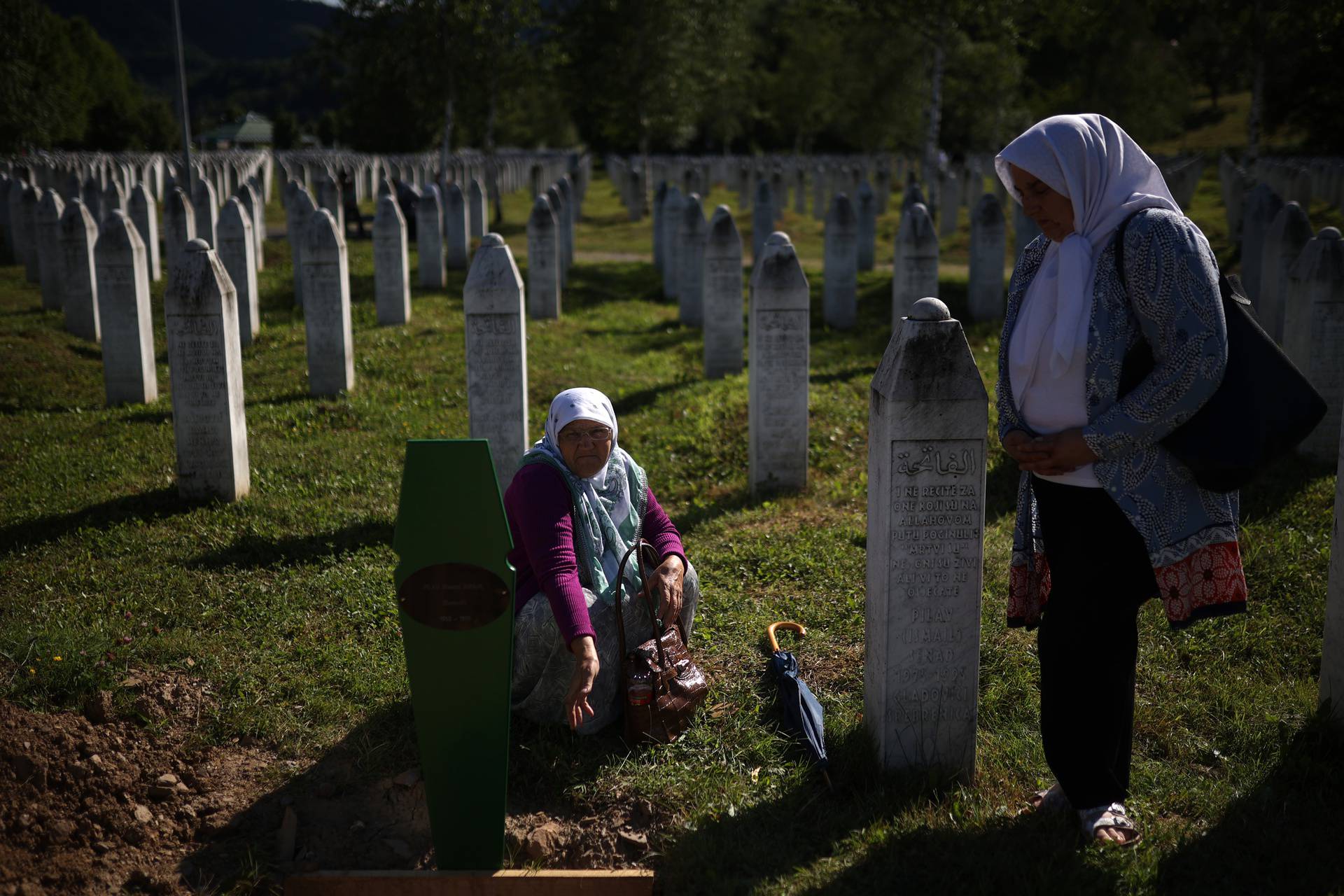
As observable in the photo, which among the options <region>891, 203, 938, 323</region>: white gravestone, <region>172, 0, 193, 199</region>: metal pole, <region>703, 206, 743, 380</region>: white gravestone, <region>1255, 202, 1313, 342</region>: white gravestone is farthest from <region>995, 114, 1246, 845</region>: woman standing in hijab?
<region>172, 0, 193, 199</region>: metal pole

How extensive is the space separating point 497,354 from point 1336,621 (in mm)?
4882

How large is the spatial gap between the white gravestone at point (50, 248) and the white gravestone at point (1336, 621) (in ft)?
45.5

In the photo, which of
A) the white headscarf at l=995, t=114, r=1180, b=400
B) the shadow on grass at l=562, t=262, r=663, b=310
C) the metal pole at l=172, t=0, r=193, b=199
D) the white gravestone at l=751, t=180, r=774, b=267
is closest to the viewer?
the white headscarf at l=995, t=114, r=1180, b=400

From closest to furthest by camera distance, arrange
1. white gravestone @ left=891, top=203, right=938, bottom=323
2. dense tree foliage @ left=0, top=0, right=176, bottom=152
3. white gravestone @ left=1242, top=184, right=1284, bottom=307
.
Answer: white gravestone @ left=891, top=203, right=938, bottom=323 < white gravestone @ left=1242, top=184, right=1284, bottom=307 < dense tree foliage @ left=0, top=0, right=176, bottom=152

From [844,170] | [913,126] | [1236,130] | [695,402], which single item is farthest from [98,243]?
[1236,130]

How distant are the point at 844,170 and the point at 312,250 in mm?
22342

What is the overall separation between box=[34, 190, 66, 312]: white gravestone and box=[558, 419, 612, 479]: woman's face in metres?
11.9

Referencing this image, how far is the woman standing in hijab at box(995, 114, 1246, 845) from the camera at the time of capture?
3.15 metres

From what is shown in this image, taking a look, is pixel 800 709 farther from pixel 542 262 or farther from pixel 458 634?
pixel 542 262

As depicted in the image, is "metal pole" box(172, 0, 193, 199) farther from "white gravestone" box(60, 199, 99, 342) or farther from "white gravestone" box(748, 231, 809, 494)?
"white gravestone" box(748, 231, 809, 494)

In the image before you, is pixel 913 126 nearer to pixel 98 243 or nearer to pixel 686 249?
pixel 686 249

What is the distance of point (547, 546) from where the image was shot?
4.02 metres

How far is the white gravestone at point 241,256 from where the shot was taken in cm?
1193

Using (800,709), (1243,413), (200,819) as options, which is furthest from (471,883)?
(1243,413)
